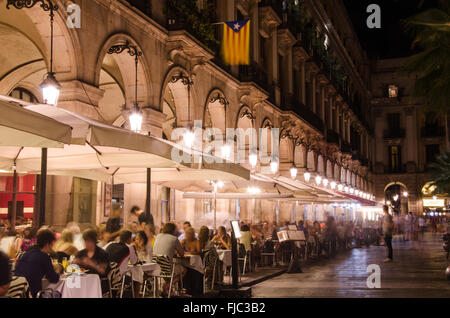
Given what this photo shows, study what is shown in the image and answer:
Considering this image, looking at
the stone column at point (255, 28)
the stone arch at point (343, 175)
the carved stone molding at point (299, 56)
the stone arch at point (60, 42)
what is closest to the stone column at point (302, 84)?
the carved stone molding at point (299, 56)

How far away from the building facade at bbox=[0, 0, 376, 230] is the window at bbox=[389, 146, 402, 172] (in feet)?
93.8

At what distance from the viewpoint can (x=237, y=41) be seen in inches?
845

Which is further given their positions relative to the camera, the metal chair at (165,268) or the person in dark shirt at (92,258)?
the metal chair at (165,268)

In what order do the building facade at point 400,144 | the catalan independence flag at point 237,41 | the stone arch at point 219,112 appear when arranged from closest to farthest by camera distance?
1. the catalan independence flag at point 237,41
2. the stone arch at point 219,112
3. the building facade at point 400,144

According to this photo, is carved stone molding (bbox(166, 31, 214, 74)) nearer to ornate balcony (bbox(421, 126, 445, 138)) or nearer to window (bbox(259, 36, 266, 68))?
window (bbox(259, 36, 266, 68))

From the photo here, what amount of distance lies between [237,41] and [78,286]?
50.1 feet

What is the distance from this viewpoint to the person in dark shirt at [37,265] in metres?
7.13

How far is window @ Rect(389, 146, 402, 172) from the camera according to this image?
239 feet

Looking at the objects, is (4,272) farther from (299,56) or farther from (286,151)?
(299,56)

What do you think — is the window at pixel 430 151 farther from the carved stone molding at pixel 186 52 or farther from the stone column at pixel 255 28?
the carved stone molding at pixel 186 52

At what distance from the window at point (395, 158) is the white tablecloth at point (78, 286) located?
68.6m

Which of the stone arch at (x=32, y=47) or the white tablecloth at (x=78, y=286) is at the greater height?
the stone arch at (x=32, y=47)

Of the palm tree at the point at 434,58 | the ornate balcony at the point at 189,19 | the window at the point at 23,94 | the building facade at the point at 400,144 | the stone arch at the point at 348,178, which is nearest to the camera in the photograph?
the palm tree at the point at 434,58

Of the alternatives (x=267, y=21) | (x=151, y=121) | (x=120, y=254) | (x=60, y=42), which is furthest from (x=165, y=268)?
(x=267, y=21)
